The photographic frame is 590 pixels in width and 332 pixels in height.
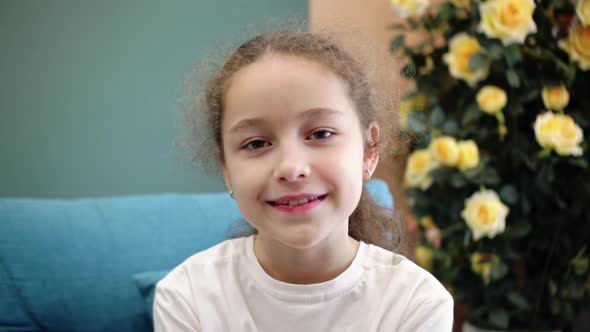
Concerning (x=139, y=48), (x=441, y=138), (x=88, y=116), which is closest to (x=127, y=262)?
(x=88, y=116)

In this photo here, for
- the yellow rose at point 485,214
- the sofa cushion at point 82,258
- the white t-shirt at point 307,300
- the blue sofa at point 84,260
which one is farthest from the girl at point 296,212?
the yellow rose at point 485,214

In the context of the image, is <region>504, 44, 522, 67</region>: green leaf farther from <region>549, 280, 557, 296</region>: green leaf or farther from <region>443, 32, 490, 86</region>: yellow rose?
<region>549, 280, 557, 296</region>: green leaf

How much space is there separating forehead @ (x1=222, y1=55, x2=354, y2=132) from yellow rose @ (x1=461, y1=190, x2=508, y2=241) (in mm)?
1158

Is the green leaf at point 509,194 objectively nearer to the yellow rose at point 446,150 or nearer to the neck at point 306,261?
the yellow rose at point 446,150

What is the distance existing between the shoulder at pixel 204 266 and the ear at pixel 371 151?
277 mm

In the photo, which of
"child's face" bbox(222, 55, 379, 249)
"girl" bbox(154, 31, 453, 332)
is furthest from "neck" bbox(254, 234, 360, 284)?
"child's face" bbox(222, 55, 379, 249)

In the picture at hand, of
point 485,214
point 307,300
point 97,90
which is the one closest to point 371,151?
point 307,300

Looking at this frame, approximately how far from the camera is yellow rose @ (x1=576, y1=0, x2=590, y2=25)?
2031 millimetres

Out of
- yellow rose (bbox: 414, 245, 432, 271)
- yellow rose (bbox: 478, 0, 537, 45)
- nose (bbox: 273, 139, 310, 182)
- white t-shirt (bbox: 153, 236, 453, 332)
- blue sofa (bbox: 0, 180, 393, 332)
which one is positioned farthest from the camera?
yellow rose (bbox: 414, 245, 432, 271)

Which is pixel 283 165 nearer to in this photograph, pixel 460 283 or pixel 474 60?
pixel 474 60

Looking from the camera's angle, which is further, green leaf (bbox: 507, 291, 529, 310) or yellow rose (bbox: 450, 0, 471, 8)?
yellow rose (bbox: 450, 0, 471, 8)

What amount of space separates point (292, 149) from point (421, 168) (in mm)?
1414

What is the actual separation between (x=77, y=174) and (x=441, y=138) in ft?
4.12

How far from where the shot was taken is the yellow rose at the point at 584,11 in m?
2.03
